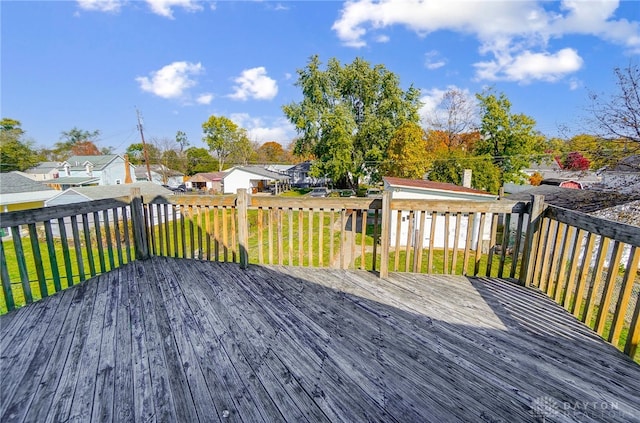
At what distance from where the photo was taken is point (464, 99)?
24250 mm

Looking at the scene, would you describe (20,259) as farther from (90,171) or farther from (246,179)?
(90,171)

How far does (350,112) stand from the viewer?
857 inches

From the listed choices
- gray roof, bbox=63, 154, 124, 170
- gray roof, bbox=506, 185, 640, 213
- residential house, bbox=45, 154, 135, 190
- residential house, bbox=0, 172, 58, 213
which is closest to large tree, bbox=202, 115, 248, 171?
residential house, bbox=45, 154, 135, 190

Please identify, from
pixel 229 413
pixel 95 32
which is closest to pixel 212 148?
pixel 95 32

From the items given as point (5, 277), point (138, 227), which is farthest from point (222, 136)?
point (5, 277)

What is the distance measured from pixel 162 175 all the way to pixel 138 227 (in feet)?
125

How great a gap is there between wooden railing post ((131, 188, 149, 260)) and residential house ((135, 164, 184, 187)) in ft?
120

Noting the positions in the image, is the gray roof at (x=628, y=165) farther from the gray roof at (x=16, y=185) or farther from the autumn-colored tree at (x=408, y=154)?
the gray roof at (x=16, y=185)

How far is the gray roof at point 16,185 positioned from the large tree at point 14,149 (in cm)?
1711

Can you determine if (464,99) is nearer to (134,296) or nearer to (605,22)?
(605,22)

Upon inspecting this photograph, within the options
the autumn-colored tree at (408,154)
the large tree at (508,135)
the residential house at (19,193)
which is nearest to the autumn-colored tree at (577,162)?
the autumn-colored tree at (408,154)

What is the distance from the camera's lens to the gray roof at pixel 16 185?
16558 millimetres

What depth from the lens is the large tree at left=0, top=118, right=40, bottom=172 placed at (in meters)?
29.4

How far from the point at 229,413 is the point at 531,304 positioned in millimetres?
2847
